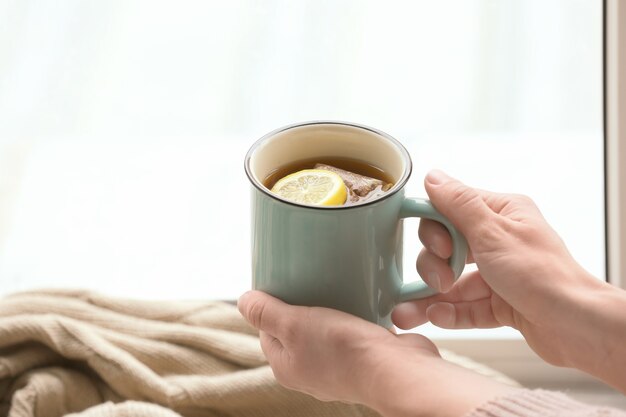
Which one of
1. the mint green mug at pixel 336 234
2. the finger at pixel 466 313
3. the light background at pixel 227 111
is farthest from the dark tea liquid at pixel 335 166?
the light background at pixel 227 111

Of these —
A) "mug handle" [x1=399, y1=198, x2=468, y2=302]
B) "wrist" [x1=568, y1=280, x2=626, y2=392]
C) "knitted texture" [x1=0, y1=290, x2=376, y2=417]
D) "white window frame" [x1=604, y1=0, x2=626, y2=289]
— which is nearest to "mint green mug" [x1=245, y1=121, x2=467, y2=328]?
"mug handle" [x1=399, y1=198, x2=468, y2=302]

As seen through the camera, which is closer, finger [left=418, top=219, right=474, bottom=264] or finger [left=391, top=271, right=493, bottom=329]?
finger [left=418, top=219, right=474, bottom=264]

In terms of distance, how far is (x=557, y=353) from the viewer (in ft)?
2.74

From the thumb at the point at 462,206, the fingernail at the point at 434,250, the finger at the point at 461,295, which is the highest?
the thumb at the point at 462,206

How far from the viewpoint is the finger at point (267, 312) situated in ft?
2.51

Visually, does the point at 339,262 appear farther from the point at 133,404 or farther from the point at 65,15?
the point at 65,15

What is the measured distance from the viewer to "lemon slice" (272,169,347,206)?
720 mm

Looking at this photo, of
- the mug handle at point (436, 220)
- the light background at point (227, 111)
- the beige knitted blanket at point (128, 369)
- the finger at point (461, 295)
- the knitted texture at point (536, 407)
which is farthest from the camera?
the light background at point (227, 111)

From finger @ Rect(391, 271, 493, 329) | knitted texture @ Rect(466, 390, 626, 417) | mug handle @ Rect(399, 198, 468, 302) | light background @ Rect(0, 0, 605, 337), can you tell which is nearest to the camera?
knitted texture @ Rect(466, 390, 626, 417)

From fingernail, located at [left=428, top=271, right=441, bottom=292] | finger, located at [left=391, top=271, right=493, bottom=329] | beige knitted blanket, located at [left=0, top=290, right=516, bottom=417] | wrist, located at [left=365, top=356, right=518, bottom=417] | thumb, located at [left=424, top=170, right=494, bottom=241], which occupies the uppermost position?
thumb, located at [left=424, top=170, right=494, bottom=241]

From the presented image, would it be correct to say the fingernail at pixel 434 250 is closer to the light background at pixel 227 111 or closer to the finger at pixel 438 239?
the finger at pixel 438 239

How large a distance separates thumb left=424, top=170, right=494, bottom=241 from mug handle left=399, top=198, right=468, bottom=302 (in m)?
0.01

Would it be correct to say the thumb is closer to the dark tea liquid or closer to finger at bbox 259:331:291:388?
the dark tea liquid

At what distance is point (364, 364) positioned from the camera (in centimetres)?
76
